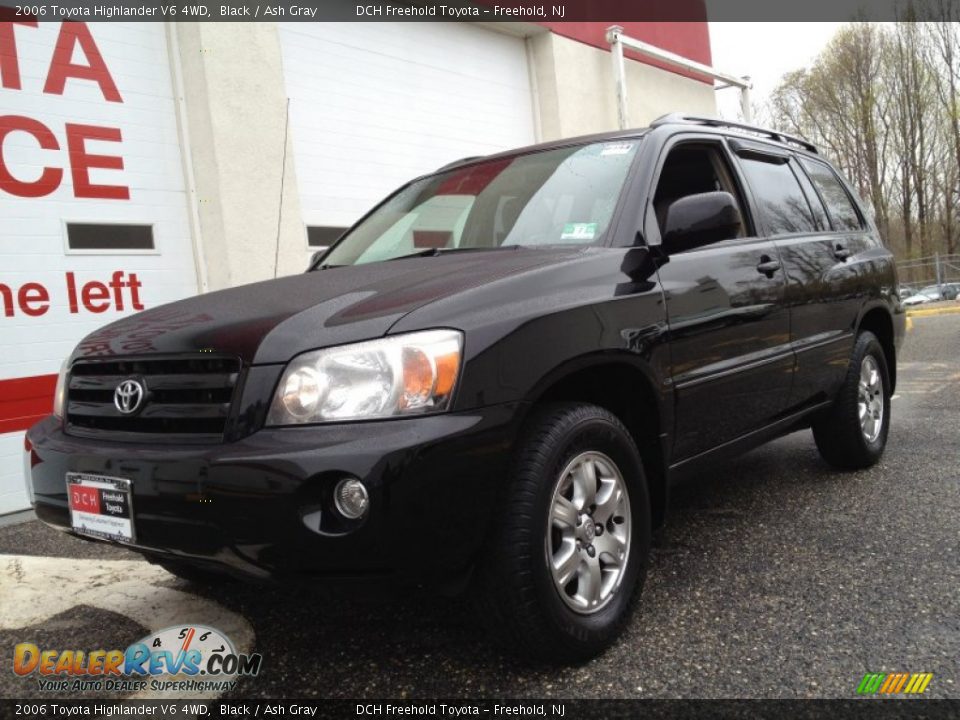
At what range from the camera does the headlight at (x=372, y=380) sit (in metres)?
1.90

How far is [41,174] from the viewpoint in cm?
539

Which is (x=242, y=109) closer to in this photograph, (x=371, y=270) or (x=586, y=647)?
(x=371, y=270)

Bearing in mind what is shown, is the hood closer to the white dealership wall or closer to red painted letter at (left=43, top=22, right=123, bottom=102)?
the white dealership wall

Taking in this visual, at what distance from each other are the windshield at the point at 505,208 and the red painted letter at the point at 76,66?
11.0ft

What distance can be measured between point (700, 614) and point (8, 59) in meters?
5.68

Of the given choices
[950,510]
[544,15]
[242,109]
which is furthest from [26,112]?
[544,15]

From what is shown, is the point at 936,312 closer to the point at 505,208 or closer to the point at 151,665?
the point at 505,208

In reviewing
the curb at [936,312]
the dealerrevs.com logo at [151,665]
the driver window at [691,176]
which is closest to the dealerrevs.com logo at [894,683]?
A: the driver window at [691,176]

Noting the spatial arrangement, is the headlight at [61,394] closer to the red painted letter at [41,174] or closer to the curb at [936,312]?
the red painted letter at [41,174]

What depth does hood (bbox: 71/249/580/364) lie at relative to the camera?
2.01 m

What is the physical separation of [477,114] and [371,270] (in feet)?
23.7

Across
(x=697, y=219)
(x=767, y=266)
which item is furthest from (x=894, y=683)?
(x=767, y=266)

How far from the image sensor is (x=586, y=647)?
217 centimetres

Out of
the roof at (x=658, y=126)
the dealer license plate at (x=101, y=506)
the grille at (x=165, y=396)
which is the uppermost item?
the roof at (x=658, y=126)
